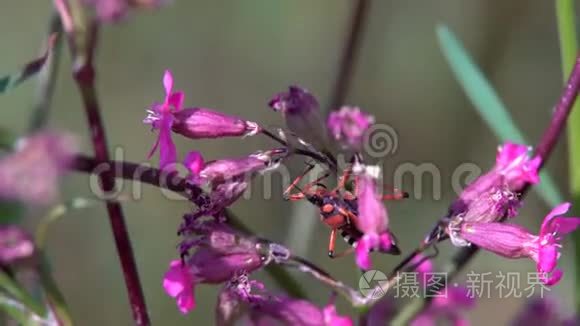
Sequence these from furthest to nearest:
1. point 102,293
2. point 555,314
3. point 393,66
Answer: point 393,66 → point 102,293 → point 555,314

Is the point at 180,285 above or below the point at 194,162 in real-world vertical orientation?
below

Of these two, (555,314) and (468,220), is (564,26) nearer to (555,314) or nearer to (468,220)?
(468,220)

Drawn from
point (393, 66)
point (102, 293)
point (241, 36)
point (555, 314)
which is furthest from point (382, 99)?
point (555, 314)

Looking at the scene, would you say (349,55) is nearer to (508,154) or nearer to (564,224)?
(508,154)

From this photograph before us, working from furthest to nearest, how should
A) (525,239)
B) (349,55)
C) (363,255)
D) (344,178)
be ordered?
1. (349,55)
2. (525,239)
3. (344,178)
4. (363,255)

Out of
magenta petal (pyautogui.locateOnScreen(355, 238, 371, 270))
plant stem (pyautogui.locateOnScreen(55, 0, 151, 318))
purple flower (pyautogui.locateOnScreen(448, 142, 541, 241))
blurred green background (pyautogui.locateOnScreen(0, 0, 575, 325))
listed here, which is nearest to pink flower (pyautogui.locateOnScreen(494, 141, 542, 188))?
purple flower (pyautogui.locateOnScreen(448, 142, 541, 241))

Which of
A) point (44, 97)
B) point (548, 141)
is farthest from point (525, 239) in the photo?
point (44, 97)

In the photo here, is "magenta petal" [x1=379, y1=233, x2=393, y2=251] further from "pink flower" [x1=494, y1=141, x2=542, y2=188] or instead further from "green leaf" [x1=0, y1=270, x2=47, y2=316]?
"green leaf" [x1=0, y1=270, x2=47, y2=316]

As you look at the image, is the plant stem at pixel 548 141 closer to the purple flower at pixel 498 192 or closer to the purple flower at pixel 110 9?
the purple flower at pixel 498 192
